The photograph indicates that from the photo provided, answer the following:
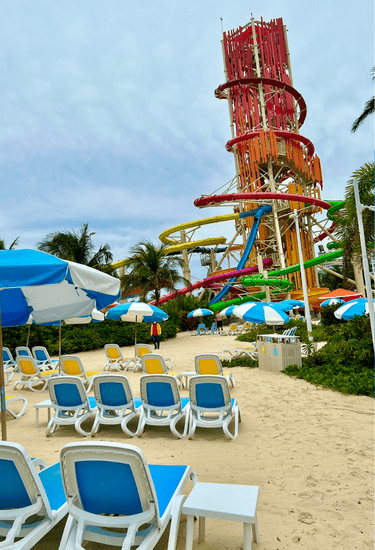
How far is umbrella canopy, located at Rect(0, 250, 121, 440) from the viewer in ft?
11.9

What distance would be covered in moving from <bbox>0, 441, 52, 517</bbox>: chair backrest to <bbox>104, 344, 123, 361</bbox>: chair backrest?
383 inches

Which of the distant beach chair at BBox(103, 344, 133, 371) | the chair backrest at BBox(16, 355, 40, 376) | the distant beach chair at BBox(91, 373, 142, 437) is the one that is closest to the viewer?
the distant beach chair at BBox(91, 373, 142, 437)

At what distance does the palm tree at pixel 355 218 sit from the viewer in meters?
11.5

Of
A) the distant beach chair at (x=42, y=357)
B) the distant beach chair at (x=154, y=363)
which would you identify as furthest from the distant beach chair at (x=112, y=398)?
the distant beach chair at (x=42, y=357)

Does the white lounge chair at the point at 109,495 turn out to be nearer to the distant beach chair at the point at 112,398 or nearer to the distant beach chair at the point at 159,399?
the distant beach chair at the point at 159,399

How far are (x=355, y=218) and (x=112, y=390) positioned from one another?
35.2 feet

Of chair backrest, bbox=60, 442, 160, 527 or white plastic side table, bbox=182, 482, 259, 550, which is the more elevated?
chair backrest, bbox=60, 442, 160, 527

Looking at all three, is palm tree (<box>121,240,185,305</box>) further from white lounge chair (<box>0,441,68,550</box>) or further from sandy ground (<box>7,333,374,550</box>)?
white lounge chair (<box>0,441,68,550</box>)

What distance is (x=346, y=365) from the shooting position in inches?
370

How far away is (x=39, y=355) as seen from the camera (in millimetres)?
12328

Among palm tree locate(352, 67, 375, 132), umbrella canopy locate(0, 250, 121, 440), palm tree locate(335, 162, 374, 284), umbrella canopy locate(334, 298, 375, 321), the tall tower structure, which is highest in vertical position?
the tall tower structure

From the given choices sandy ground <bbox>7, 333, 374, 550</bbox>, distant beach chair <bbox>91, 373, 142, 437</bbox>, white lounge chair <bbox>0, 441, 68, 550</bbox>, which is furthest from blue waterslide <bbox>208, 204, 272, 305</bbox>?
white lounge chair <bbox>0, 441, 68, 550</bbox>

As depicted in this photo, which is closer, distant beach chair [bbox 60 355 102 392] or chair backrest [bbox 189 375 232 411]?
chair backrest [bbox 189 375 232 411]

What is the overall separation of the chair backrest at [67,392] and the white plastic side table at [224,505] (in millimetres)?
3367
